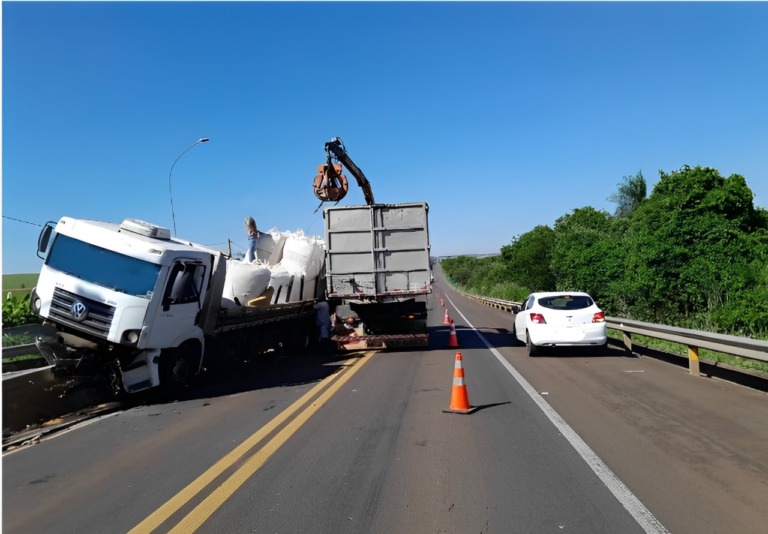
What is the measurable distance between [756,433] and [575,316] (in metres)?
7.59

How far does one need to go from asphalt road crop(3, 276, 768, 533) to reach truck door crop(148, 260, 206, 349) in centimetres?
110

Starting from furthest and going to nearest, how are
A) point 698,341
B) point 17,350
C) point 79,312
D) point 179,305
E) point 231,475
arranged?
1. point 698,341
2. point 17,350
3. point 179,305
4. point 79,312
5. point 231,475

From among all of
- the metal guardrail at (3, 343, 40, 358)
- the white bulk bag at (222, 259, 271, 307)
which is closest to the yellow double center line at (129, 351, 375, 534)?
the white bulk bag at (222, 259, 271, 307)

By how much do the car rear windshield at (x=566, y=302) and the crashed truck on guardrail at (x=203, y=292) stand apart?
3222 mm

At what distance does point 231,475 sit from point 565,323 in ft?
34.3

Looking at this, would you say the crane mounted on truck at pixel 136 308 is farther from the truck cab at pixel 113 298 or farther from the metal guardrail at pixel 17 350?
the metal guardrail at pixel 17 350

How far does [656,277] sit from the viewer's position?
23.0 m

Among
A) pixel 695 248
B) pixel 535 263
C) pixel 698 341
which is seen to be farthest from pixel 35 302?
pixel 535 263

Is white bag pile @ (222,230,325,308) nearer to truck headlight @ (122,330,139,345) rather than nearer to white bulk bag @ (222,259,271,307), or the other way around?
white bulk bag @ (222,259,271,307)

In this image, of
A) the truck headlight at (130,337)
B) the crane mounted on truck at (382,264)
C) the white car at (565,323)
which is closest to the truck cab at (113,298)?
the truck headlight at (130,337)

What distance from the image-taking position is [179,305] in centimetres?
1083

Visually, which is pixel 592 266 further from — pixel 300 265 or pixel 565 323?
pixel 300 265

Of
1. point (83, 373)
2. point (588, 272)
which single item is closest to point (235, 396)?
point (83, 373)

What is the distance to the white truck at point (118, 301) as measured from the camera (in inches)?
385
